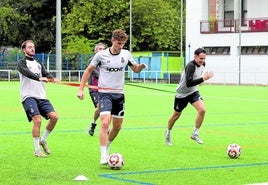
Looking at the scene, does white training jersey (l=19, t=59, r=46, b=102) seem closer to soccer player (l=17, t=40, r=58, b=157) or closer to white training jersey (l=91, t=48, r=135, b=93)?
soccer player (l=17, t=40, r=58, b=157)

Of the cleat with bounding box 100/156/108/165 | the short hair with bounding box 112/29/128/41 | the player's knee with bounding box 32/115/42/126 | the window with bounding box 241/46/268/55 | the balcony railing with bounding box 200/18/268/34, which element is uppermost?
the balcony railing with bounding box 200/18/268/34

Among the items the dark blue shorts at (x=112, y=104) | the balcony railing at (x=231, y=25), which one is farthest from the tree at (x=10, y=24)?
the dark blue shorts at (x=112, y=104)

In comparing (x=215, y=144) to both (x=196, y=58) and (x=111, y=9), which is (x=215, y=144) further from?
(x=111, y=9)

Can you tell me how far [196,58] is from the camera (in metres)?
13.7

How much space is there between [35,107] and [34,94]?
0.27 m

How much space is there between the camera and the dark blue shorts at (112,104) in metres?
11.1

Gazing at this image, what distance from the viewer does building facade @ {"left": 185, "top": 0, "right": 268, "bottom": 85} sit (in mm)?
54000

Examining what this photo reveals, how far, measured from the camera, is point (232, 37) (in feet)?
184

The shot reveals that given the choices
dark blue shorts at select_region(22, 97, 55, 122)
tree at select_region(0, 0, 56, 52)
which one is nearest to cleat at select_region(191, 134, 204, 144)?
dark blue shorts at select_region(22, 97, 55, 122)

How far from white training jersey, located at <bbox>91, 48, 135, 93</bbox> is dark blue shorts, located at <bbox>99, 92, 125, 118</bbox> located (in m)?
0.08

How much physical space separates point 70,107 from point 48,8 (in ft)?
160

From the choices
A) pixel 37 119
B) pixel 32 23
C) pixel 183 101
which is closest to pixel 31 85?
pixel 37 119

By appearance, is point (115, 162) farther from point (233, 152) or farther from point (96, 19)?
point (96, 19)

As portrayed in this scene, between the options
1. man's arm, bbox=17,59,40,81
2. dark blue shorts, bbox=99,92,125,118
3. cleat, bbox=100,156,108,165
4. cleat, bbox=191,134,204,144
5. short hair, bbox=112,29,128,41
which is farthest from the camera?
cleat, bbox=191,134,204,144
